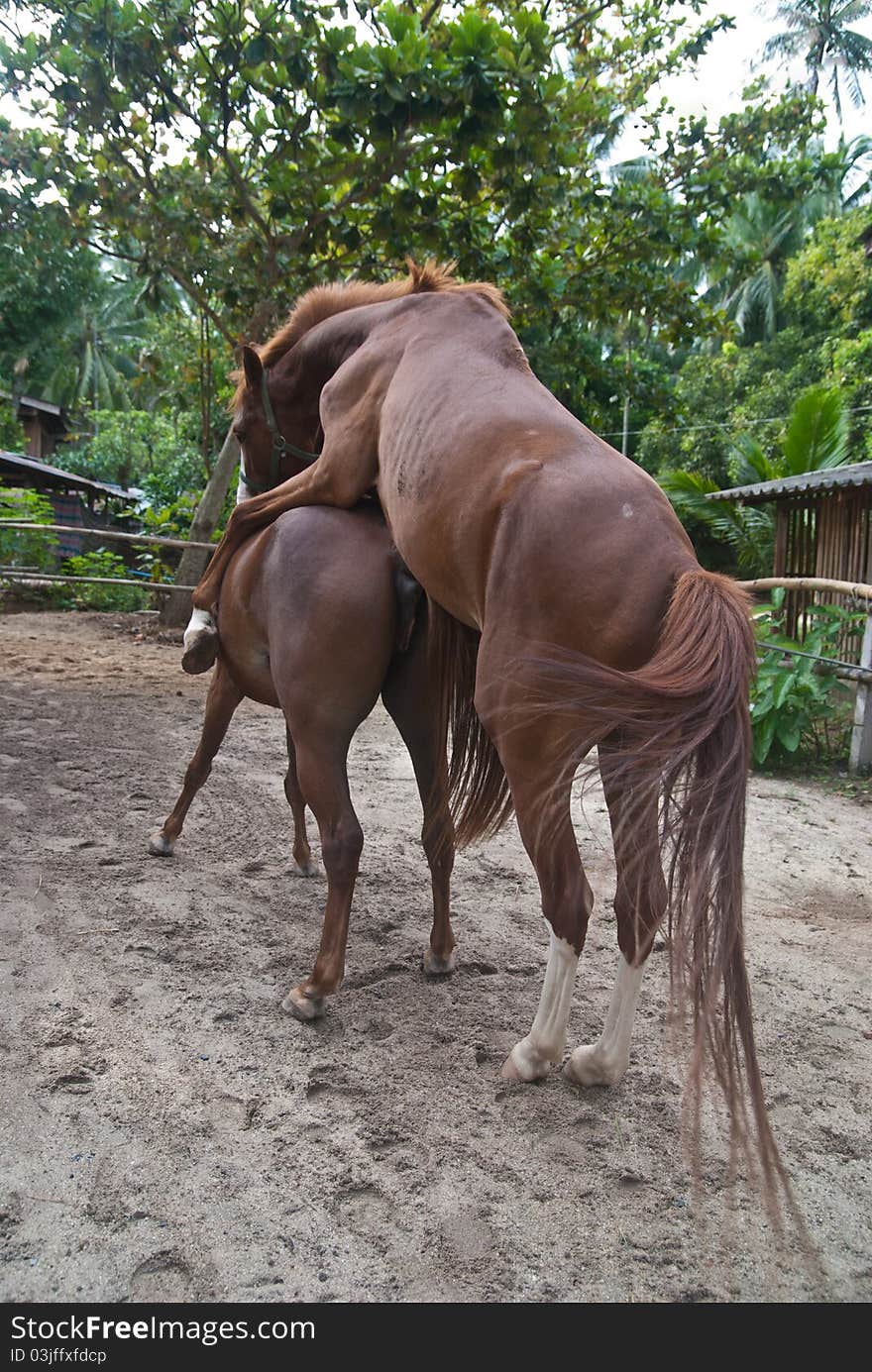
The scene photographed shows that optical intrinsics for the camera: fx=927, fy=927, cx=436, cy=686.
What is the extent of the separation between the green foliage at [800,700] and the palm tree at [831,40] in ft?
105

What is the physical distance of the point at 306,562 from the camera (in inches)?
110

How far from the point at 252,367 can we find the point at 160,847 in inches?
75.9

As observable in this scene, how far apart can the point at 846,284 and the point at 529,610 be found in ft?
64.0

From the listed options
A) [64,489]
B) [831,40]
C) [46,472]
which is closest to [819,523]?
[46,472]

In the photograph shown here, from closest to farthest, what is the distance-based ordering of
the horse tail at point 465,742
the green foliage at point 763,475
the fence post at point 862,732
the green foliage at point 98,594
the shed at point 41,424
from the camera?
the horse tail at point 465,742 < the fence post at point 862,732 < the green foliage at point 763,475 < the green foliage at point 98,594 < the shed at point 41,424

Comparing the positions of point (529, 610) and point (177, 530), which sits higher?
point (177, 530)

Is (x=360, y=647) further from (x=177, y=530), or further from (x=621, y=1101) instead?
(x=177, y=530)

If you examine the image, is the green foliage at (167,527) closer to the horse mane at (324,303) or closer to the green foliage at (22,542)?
the green foliage at (22,542)

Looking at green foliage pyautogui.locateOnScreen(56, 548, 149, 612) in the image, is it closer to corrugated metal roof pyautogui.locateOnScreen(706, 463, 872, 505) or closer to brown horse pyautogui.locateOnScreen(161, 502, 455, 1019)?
corrugated metal roof pyautogui.locateOnScreen(706, 463, 872, 505)

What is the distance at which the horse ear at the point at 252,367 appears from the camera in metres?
3.38

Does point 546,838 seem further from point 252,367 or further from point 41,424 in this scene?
point 41,424

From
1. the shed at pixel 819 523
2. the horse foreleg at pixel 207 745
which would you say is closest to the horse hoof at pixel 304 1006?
the horse foreleg at pixel 207 745

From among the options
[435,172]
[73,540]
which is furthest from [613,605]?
[73,540]
